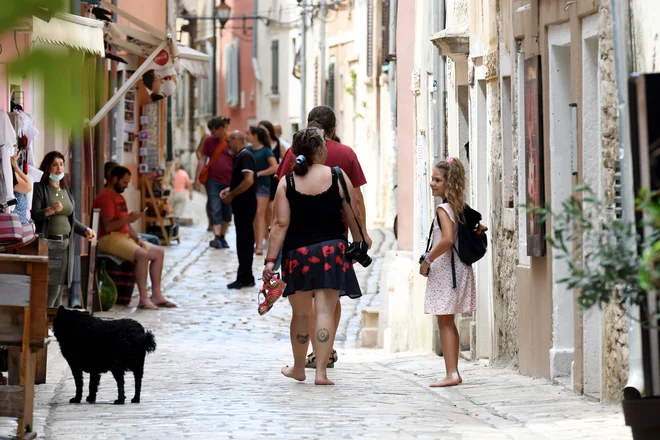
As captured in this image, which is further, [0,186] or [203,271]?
[203,271]

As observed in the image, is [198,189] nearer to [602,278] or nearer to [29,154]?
[29,154]

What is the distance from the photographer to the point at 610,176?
8047 millimetres

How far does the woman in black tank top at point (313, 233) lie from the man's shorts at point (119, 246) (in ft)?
22.6

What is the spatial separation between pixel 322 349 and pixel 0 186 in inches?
125

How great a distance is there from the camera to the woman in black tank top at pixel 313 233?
9305mm

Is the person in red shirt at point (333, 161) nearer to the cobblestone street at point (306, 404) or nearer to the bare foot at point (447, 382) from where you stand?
the cobblestone street at point (306, 404)

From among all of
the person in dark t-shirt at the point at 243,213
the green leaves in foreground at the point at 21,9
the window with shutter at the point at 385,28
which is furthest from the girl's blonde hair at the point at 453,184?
the window with shutter at the point at 385,28

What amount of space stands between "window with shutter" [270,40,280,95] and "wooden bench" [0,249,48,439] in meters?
41.7

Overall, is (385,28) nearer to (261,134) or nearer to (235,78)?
(261,134)

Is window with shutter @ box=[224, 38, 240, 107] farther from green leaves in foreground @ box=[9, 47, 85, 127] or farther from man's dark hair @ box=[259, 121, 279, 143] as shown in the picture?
green leaves in foreground @ box=[9, 47, 85, 127]

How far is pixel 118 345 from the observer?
845 cm

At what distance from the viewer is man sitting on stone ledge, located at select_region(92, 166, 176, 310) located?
1592 cm

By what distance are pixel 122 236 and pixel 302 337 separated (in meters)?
6.89

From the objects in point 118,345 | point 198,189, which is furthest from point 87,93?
point 198,189
